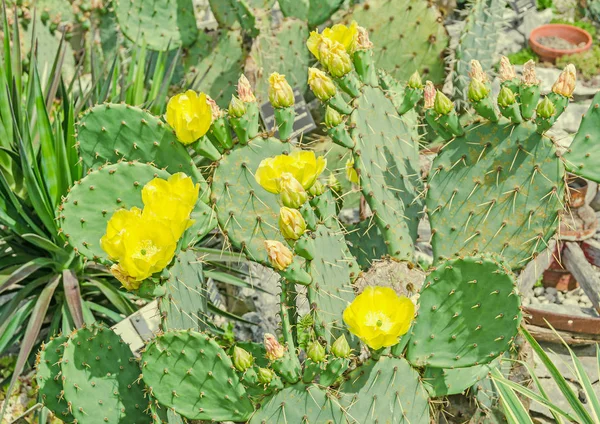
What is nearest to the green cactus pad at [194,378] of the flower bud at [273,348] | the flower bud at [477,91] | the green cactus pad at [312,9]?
the flower bud at [273,348]

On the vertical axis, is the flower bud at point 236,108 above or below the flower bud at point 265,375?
above

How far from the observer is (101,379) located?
2051 millimetres

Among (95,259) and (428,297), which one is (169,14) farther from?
(428,297)

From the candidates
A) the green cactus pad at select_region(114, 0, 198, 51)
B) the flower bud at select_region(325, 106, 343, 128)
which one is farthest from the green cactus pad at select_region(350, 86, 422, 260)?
the green cactus pad at select_region(114, 0, 198, 51)

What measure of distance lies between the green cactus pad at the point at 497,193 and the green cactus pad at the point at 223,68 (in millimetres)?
1983

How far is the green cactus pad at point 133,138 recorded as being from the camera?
7.08 feet

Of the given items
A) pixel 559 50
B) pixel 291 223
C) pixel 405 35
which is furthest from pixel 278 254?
pixel 559 50

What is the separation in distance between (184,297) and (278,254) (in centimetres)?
44

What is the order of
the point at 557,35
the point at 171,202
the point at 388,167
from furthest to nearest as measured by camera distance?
1. the point at 557,35
2. the point at 388,167
3. the point at 171,202

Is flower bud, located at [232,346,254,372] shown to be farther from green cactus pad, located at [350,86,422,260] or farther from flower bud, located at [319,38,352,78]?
flower bud, located at [319,38,352,78]

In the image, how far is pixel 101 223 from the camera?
2.12 metres

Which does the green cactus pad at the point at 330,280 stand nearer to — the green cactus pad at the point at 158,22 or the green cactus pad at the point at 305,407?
the green cactus pad at the point at 305,407

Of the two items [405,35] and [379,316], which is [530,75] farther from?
[405,35]

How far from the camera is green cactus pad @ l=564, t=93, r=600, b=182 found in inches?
76.2
